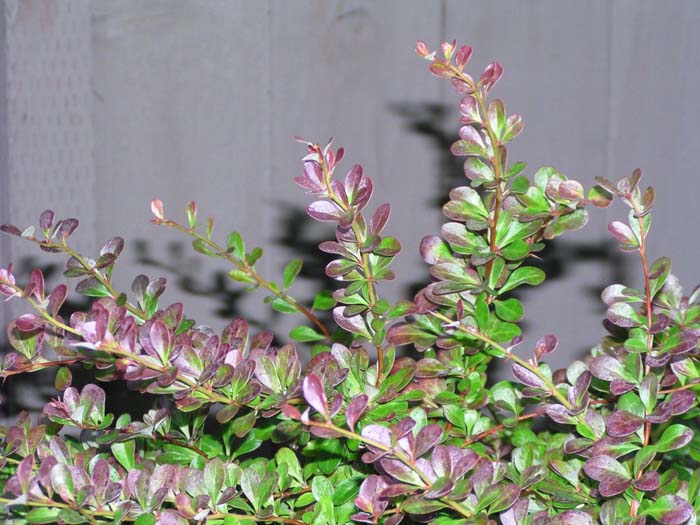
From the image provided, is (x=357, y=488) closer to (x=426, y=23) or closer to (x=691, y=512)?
(x=691, y=512)

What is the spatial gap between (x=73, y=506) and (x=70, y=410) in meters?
0.14

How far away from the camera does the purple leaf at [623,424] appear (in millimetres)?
711

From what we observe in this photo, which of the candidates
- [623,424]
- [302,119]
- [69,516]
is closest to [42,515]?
[69,516]

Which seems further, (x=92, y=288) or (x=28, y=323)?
(x=92, y=288)

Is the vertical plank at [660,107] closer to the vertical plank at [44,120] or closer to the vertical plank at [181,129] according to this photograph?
the vertical plank at [181,129]

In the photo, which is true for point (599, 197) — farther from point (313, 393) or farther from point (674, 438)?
point (313, 393)

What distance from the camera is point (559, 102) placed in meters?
1.27

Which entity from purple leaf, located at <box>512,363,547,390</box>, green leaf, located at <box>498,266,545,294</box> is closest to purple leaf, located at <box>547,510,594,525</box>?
purple leaf, located at <box>512,363,547,390</box>

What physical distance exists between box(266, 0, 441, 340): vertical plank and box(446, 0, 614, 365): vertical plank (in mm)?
76

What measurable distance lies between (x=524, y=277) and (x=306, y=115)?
0.47m

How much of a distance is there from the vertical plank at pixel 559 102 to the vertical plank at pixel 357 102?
0.08 metres

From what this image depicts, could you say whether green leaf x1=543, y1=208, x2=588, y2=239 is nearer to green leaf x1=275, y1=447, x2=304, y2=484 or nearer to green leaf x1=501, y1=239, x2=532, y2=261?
green leaf x1=501, y1=239, x2=532, y2=261

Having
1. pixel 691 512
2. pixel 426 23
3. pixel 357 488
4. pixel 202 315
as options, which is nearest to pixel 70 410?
pixel 357 488

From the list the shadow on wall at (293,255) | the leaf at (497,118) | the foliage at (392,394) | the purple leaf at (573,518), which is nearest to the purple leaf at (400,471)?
the foliage at (392,394)
